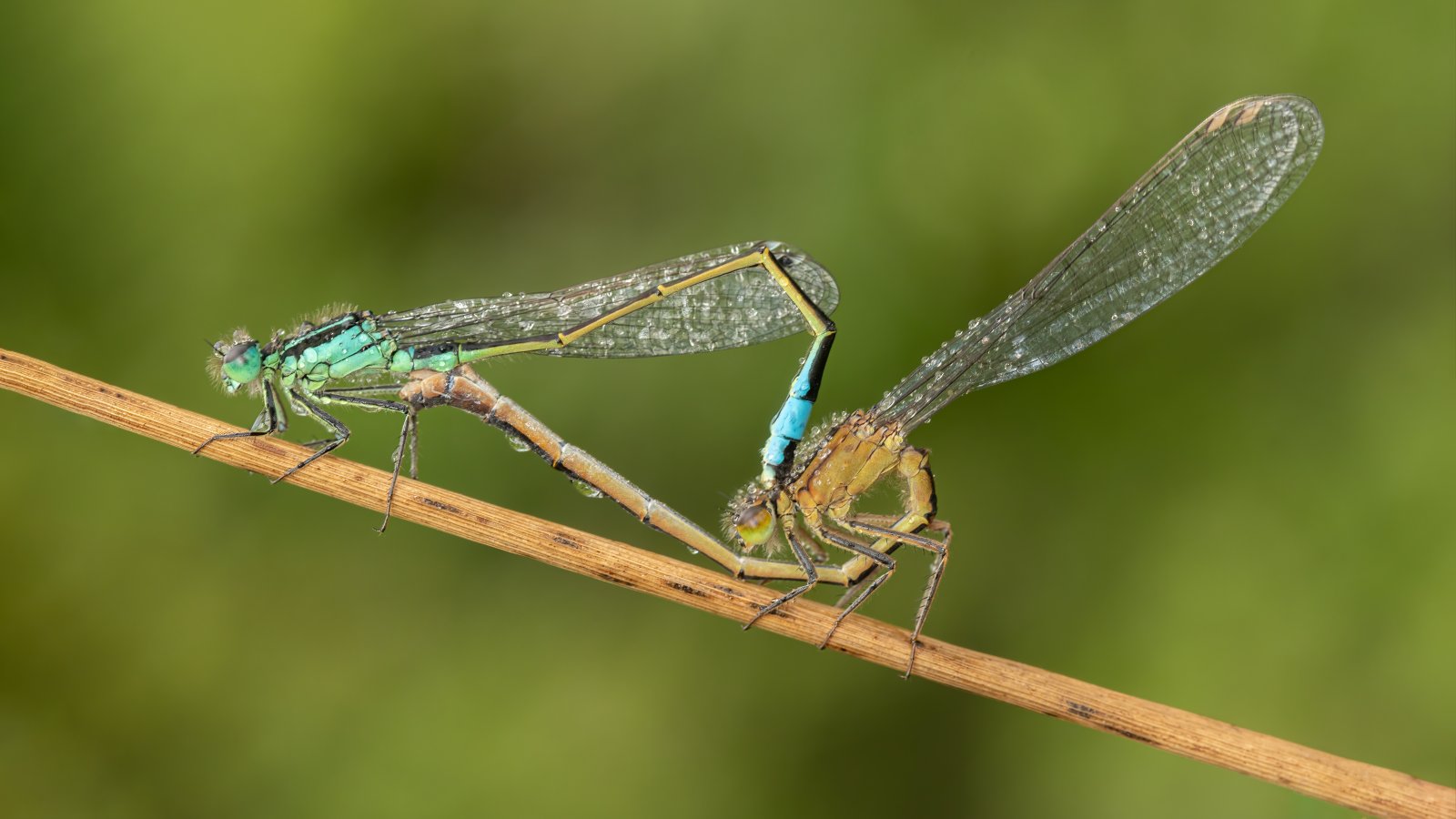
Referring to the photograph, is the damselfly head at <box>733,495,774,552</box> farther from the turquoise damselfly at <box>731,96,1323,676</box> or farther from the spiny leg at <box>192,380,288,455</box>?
the spiny leg at <box>192,380,288,455</box>

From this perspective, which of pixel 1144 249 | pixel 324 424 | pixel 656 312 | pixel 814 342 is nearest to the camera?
pixel 324 424

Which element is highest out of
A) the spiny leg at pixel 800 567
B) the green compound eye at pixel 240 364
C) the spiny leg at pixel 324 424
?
the green compound eye at pixel 240 364

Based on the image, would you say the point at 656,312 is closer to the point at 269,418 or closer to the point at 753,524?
the point at 753,524

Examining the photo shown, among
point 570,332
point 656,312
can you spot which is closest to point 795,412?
point 656,312

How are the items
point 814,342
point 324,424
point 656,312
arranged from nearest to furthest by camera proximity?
1. point 324,424
2. point 814,342
3. point 656,312

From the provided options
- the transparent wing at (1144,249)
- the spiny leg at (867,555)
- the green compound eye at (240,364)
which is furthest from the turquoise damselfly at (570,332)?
the transparent wing at (1144,249)

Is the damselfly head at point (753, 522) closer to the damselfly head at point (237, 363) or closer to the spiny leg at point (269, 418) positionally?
the spiny leg at point (269, 418)

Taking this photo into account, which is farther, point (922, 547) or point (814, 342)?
point (814, 342)
